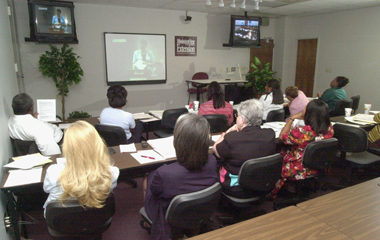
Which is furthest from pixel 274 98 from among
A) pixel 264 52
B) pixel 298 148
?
pixel 264 52

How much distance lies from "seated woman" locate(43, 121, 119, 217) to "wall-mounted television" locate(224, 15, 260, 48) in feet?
20.1

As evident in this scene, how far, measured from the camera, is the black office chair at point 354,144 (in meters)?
2.75

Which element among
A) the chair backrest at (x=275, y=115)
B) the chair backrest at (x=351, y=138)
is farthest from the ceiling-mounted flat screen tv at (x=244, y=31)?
the chair backrest at (x=351, y=138)

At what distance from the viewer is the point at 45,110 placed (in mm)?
2828

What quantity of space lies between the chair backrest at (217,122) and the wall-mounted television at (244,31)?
425cm

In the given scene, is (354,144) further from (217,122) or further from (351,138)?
(217,122)

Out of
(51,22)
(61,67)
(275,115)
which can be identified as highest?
(51,22)

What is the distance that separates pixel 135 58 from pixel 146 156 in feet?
15.8

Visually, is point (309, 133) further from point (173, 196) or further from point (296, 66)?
point (296, 66)

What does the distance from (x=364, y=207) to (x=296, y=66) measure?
7762mm

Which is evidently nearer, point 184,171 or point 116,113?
point 184,171

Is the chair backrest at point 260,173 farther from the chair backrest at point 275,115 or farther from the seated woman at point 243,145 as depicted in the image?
the chair backrest at point 275,115

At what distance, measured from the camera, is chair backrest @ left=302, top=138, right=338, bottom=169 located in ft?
7.80

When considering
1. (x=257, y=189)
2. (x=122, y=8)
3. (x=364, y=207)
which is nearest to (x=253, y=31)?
(x=122, y=8)
